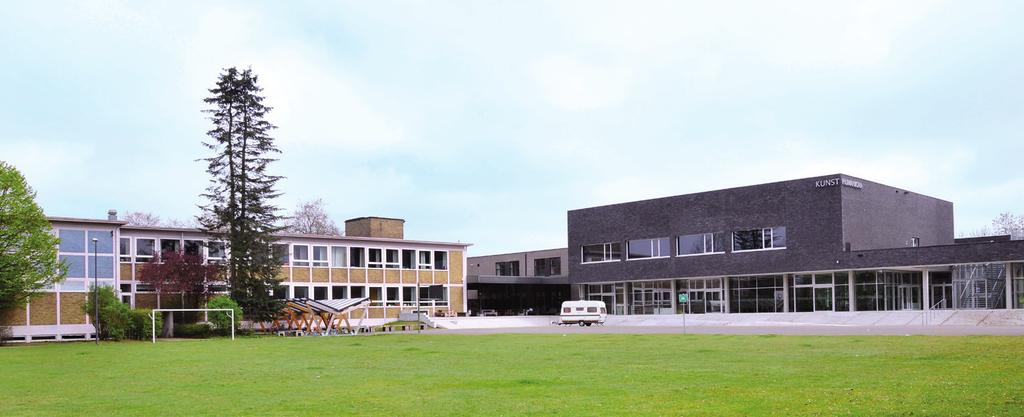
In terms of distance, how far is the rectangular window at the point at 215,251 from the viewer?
5634 cm

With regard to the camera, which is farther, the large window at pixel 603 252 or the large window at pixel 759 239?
the large window at pixel 603 252

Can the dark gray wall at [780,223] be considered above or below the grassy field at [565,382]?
above

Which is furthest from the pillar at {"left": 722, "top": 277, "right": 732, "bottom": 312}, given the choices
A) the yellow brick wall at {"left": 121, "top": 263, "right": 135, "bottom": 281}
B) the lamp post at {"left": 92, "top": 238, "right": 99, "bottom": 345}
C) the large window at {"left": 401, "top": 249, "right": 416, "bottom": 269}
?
the lamp post at {"left": 92, "top": 238, "right": 99, "bottom": 345}

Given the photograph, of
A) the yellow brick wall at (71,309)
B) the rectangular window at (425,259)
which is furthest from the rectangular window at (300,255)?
the yellow brick wall at (71,309)

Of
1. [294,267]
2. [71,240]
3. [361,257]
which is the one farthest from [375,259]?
[71,240]

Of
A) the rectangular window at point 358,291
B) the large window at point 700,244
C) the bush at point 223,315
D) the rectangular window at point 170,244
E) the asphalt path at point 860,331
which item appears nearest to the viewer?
the asphalt path at point 860,331

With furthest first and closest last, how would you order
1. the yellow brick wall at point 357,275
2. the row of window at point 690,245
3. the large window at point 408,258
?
1. the large window at point 408,258
2. the yellow brick wall at point 357,275
3. the row of window at point 690,245

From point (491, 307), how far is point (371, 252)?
17.0 m

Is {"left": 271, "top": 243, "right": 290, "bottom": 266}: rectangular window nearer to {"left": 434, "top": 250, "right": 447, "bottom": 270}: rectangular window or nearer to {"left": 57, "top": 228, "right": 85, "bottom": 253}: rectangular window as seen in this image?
{"left": 57, "top": 228, "right": 85, "bottom": 253}: rectangular window

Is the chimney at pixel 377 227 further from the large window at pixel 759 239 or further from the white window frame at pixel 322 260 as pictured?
the large window at pixel 759 239

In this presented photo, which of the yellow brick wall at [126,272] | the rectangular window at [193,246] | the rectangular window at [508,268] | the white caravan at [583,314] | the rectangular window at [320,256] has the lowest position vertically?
the white caravan at [583,314]

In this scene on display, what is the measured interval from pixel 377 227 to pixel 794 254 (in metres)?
29.2

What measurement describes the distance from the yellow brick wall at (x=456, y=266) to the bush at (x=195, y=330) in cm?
2259

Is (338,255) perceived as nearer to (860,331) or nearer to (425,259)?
(425,259)
